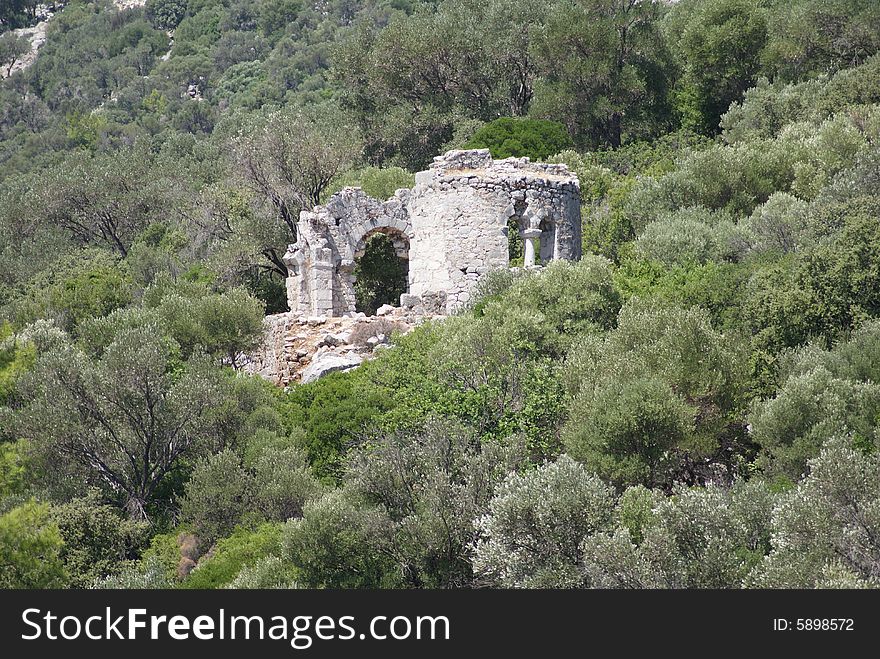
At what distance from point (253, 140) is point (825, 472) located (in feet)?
99.1

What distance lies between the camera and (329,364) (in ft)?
101

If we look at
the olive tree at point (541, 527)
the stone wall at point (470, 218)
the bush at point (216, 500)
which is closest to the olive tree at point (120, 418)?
the bush at point (216, 500)

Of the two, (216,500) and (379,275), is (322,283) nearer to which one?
(379,275)

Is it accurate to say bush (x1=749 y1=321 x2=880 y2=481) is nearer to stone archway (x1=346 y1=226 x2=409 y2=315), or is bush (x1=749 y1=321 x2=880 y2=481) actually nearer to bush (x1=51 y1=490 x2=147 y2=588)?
bush (x1=51 y1=490 x2=147 y2=588)

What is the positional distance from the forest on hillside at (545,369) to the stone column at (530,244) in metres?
2.01

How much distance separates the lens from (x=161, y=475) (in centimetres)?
2762

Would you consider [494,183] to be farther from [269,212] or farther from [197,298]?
[269,212]

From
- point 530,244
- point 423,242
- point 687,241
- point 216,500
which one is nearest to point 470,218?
point 423,242

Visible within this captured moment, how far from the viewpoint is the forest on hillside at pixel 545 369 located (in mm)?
20844

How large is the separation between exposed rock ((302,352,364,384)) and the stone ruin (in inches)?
21.4

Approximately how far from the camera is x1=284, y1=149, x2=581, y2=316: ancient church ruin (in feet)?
109

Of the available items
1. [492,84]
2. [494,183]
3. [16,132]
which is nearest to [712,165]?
[494,183]

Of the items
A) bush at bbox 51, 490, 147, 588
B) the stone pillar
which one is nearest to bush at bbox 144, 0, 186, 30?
the stone pillar

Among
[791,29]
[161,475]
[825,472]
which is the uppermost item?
[791,29]
